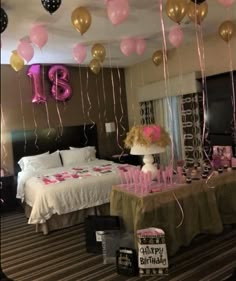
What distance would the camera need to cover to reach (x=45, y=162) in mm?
4160

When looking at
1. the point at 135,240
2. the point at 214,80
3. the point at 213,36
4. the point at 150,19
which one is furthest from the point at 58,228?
the point at 213,36

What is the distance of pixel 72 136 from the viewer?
4754mm

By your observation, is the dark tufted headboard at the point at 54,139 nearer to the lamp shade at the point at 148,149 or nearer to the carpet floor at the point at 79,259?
the carpet floor at the point at 79,259

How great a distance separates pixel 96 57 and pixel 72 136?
1.55m

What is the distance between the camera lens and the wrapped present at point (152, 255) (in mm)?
2180

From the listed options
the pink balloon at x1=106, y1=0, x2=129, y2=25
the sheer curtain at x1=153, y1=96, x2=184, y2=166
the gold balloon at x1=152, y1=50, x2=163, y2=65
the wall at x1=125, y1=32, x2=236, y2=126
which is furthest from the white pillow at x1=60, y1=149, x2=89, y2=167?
the pink balloon at x1=106, y1=0, x2=129, y2=25

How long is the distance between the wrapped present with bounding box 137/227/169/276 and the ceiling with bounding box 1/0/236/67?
61.9 inches

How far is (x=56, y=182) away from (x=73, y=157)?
1210mm

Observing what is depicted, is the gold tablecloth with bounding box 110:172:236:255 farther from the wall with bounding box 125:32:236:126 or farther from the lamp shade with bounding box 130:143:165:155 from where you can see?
the wall with bounding box 125:32:236:126

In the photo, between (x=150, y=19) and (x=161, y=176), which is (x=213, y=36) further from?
(x=161, y=176)

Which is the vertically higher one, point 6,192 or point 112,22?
point 112,22

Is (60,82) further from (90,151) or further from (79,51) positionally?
(90,151)

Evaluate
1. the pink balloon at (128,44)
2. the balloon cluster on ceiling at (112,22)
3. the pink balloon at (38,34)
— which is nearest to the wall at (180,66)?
the balloon cluster on ceiling at (112,22)

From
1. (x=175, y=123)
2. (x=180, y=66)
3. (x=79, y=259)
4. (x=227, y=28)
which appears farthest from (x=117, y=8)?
(x=175, y=123)
